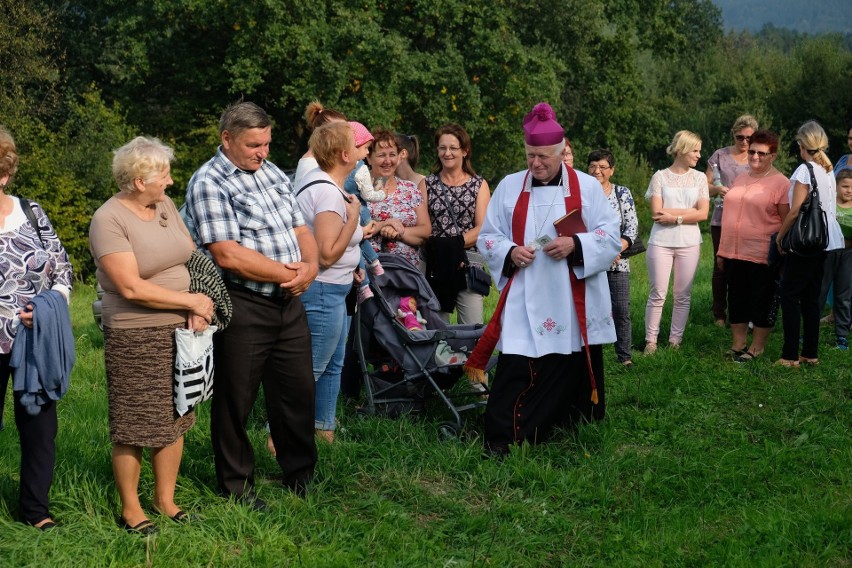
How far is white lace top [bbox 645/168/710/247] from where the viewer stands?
833 centimetres

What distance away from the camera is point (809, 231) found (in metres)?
7.42

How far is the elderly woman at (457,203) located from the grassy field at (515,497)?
0.98 meters

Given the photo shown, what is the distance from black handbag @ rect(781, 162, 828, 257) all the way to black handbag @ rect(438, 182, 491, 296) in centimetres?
255

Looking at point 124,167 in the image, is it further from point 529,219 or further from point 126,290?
point 529,219

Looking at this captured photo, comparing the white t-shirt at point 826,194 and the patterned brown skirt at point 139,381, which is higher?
the white t-shirt at point 826,194

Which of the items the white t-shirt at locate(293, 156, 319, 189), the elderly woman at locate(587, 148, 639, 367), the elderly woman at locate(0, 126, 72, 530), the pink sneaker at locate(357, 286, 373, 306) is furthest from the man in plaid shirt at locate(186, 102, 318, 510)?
the elderly woman at locate(587, 148, 639, 367)

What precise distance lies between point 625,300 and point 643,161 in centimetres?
2265

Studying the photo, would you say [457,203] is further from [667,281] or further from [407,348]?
[667,281]

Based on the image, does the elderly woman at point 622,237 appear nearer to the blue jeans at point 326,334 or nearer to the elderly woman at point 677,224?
the elderly woman at point 677,224

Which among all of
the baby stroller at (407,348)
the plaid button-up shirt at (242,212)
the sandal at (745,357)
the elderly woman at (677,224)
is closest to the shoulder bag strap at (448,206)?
the baby stroller at (407,348)

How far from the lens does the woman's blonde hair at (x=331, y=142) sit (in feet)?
17.3

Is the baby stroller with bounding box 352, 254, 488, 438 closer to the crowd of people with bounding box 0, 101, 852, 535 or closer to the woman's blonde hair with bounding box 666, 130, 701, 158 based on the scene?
the crowd of people with bounding box 0, 101, 852, 535

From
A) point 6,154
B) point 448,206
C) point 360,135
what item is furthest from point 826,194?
point 6,154

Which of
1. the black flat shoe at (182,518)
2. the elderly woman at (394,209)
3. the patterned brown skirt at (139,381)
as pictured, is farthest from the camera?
the elderly woman at (394,209)
